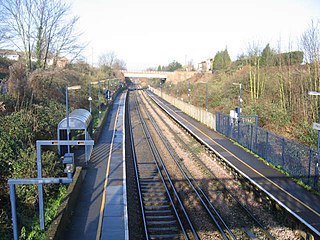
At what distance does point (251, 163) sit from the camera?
60.0 ft

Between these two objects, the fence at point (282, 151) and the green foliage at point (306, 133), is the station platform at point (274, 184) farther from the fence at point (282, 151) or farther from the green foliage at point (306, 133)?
the green foliage at point (306, 133)

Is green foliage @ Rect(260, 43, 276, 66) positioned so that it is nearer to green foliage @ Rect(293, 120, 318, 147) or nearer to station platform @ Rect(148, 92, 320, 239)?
station platform @ Rect(148, 92, 320, 239)

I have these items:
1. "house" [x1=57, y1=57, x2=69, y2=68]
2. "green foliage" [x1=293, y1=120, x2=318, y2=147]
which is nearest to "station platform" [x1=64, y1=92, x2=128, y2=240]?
"green foliage" [x1=293, y1=120, x2=318, y2=147]

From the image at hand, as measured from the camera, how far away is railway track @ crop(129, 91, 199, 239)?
468 inches

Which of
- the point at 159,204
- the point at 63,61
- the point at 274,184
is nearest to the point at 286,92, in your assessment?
the point at 274,184

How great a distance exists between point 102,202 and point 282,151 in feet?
29.7

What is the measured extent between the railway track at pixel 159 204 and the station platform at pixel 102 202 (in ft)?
3.22

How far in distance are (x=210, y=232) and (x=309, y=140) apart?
1097 cm

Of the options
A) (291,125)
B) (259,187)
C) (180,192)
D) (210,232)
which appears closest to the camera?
(210,232)

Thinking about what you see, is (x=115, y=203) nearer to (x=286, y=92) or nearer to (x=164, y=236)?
(x=164, y=236)

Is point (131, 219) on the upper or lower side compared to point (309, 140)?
lower

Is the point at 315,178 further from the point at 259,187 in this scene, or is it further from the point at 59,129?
the point at 59,129

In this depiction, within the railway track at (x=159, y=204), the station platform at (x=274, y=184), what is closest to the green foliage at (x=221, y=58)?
the station platform at (x=274, y=184)

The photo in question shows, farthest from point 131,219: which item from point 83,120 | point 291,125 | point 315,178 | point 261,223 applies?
point 291,125
